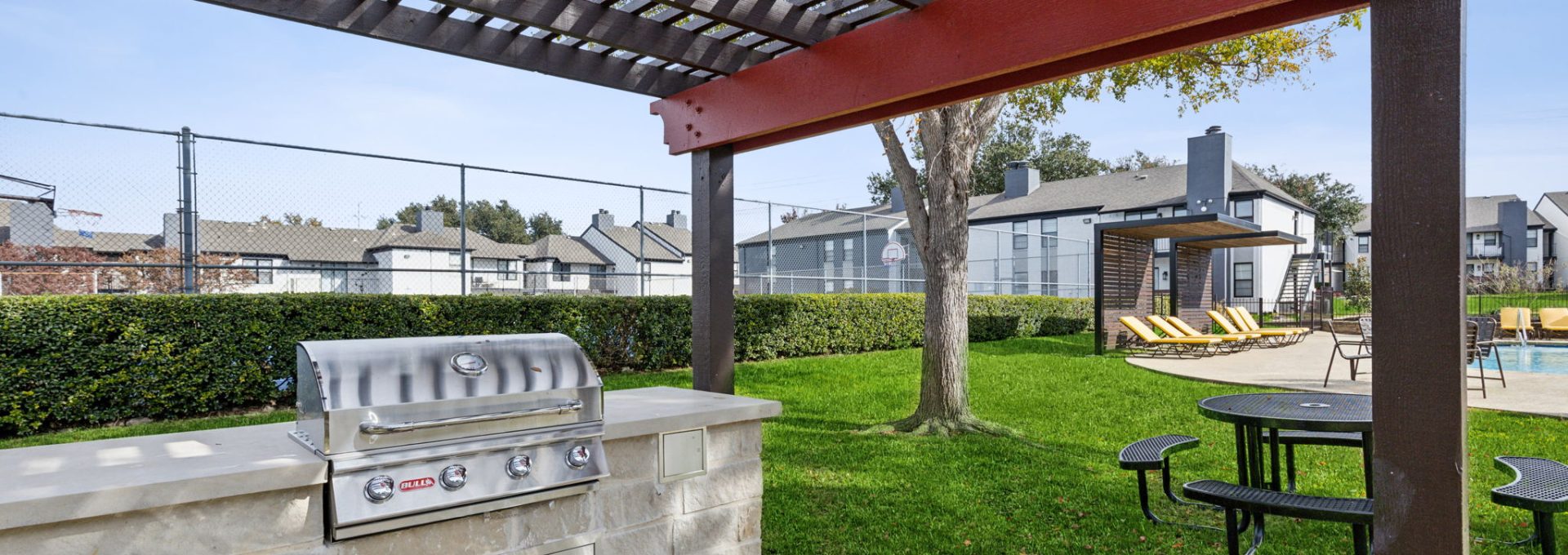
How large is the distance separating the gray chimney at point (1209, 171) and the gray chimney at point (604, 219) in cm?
1846

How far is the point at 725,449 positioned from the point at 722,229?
1.21 meters

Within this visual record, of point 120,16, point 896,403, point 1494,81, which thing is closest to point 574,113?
point 120,16

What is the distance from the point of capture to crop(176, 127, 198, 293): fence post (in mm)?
7141

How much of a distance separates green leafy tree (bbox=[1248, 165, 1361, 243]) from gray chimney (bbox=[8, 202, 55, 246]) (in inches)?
1520

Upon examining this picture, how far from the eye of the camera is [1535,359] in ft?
39.8

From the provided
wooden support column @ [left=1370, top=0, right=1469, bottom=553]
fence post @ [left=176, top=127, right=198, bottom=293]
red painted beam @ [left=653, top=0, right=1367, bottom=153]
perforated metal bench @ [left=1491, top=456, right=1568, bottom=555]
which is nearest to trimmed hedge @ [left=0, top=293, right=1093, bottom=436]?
fence post @ [left=176, top=127, right=198, bottom=293]

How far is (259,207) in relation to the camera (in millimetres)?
7984

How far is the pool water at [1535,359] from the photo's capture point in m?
10.8

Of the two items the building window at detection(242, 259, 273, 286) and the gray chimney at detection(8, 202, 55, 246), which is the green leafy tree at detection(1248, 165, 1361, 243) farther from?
the gray chimney at detection(8, 202, 55, 246)

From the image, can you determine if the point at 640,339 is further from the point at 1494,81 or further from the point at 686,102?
the point at 1494,81

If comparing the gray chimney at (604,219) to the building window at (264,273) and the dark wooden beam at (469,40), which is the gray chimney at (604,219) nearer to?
the building window at (264,273)

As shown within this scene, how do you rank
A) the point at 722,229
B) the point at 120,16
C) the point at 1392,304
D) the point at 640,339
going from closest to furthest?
the point at 1392,304, the point at 722,229, the point at 640,339, the point at 120,16

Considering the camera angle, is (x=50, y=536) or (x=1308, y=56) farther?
(x=1308, y=56)

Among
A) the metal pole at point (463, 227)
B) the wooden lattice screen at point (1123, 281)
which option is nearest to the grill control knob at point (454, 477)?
the metal pole at point (463, 227)
